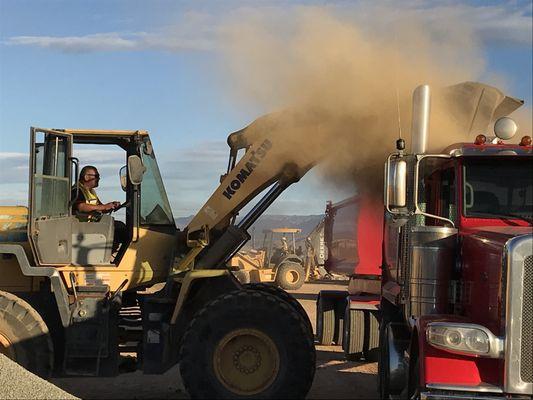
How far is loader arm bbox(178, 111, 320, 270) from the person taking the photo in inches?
329

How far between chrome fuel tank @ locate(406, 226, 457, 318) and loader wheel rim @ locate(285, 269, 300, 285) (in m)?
20.8

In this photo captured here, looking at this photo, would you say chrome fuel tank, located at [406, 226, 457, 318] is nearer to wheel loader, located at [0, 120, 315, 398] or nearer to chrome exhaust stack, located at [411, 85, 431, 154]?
chrome exhaust stack, located at [411, 85, 431, 154]

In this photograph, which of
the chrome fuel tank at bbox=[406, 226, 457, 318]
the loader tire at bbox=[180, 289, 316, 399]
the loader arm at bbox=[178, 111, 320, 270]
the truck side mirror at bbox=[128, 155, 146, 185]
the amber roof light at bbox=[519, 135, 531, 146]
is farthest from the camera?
the loader arm at bbox=[178, 111, 320, 270]

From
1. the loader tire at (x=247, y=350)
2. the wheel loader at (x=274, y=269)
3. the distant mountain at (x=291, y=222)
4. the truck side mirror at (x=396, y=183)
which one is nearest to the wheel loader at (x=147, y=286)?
the loader tire at (x=247, y=350)

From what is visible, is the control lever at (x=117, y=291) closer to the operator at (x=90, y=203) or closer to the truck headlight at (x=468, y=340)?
the operator at (x=90, y=203)

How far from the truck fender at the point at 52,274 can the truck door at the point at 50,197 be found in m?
0.11

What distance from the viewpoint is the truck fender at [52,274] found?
25.3ft

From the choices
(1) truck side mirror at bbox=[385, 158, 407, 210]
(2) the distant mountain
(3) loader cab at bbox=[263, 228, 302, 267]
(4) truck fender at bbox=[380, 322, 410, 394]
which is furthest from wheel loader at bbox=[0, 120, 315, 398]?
(2) the distant mountain

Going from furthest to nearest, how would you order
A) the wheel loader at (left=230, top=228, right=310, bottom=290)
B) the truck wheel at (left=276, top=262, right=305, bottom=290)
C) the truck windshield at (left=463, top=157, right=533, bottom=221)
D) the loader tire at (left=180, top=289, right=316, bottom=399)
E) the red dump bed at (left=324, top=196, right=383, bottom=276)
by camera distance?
the truck wheel at (left=276, top=262, right=305, bottom=290), the wheel loader at (left=230, top=228, right=310, bottom=290), the red dump bed at (left=324, top=196, right=383, bottom=276), the loader tire at (left=180, top=289, right=316, bottom=399), the truck windshield at (left=463, top=157, right=533, bottom=221)

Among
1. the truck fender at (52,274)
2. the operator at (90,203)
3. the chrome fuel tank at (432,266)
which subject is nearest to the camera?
the chrome fuel tank at (432,266)

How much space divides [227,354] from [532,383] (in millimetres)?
3339

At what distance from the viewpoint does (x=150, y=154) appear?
8523 millimetres

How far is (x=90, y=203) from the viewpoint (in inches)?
323

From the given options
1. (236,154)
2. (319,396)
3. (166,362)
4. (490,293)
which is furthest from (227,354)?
(490,293)
